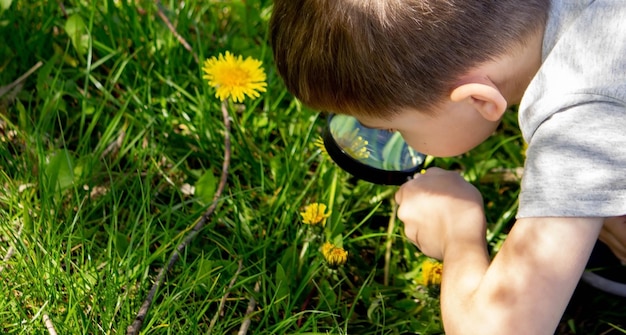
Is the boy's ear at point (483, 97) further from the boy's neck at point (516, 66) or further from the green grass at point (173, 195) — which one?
the green grass at point (173, 195)

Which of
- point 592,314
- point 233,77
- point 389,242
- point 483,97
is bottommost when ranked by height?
point 592,314

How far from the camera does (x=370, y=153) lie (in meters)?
1.90

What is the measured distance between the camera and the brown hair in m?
1.47

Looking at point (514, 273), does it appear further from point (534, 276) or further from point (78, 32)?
point (78, 32)

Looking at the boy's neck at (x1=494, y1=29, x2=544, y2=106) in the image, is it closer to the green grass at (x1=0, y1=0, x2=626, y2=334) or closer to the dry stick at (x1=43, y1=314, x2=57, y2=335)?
the green grass at (x1=0, y1=0, x2=626, y2=334)

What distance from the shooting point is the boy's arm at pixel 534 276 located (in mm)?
1408

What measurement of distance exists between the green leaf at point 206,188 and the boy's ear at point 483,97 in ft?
2.09

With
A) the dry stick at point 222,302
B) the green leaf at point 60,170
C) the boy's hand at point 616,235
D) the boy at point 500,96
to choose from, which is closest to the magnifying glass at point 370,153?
the boy at point 500,96

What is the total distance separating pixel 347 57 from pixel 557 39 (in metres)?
0.40

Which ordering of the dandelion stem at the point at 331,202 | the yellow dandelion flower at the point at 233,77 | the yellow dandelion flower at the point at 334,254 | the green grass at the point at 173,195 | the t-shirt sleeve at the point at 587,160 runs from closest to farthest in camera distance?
the t-shirt sleeve at the point at 587,160 → the green grass at the point at 173,195 → the yellow dandelion flower at the point at 334,254 → the dandelion stem at the point at 331,202 → the yellow dandelion flower at the point at 233,77

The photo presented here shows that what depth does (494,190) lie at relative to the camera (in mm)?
2068

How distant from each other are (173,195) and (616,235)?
1.02 meters

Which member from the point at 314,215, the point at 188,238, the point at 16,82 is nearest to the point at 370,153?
Answer: the point at 314,215

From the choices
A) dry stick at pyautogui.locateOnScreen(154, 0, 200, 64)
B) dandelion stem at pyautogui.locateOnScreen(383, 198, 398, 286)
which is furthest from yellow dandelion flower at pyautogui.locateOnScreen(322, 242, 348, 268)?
dry stick at pyautogui.locateOnScreen(154, 0, 200, 64)
